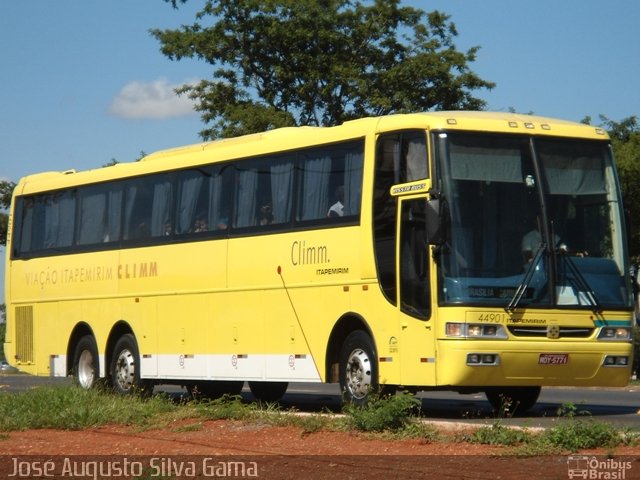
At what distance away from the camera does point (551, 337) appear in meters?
16.8

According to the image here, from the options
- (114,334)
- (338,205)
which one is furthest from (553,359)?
(114,334)

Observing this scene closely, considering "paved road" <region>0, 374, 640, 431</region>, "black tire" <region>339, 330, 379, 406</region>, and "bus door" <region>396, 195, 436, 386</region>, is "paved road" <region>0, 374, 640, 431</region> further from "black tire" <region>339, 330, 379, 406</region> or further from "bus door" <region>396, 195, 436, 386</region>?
"bus door" <region>396, 195, 436, 386</region>

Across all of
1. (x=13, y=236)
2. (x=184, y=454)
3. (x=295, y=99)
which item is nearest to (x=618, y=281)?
(x=184, y=454)

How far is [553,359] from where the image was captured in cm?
1673

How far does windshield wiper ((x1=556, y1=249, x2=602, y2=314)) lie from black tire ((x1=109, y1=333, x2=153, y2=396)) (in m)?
8.38

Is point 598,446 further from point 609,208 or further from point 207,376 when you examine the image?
point 207,376

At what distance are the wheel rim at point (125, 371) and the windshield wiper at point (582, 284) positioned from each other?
8.77m

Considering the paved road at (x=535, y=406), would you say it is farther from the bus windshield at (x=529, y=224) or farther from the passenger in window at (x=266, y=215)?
the passenger in window at (x=266, y=215)

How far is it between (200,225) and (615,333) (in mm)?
6995

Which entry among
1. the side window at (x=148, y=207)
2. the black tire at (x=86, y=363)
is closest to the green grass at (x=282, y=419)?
the side window at (x=148, y=207)

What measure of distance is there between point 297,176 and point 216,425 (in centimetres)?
417

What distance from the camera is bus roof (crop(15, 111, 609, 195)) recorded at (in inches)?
680

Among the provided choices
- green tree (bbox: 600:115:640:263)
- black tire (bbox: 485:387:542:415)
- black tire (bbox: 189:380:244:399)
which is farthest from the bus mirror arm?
green tree (bbox: 600:115:640:263)

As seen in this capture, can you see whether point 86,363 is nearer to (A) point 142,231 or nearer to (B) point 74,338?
(B) point 74,338
